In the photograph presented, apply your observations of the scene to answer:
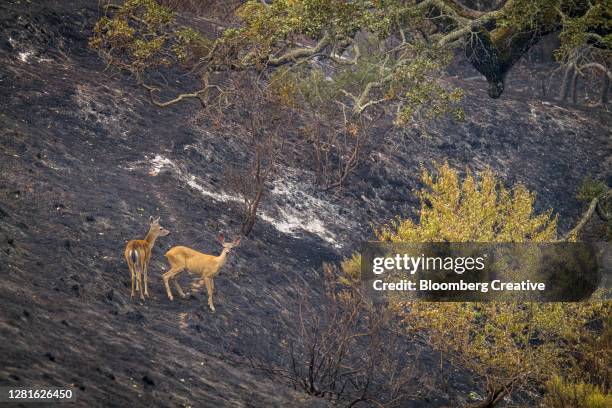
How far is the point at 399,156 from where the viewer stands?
73.2ft

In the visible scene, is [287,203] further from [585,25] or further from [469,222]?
[585,25]

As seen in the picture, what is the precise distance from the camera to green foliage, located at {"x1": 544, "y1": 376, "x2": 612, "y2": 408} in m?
12.5

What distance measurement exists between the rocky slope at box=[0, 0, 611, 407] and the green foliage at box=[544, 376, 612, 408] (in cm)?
171

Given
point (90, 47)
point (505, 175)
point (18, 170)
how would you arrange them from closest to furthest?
point (18, 170)
point (90, 47)
point (505, 175)

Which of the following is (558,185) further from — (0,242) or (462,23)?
(0,242)

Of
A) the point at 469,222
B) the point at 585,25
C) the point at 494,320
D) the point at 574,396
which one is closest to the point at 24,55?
the point at 469,222

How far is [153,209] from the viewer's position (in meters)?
16.1

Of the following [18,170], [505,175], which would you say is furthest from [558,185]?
[18,170]

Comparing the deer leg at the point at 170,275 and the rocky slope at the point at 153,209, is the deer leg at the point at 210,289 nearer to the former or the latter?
the rocky slope at the point at 153,209

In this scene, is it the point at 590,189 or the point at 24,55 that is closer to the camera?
the point at 24,55

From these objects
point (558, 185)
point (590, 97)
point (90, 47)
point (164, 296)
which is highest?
point (590, 97)

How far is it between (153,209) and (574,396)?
25.2 feet

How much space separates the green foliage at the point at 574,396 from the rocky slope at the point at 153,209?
171 cm

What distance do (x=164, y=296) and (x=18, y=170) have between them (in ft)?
12.6
